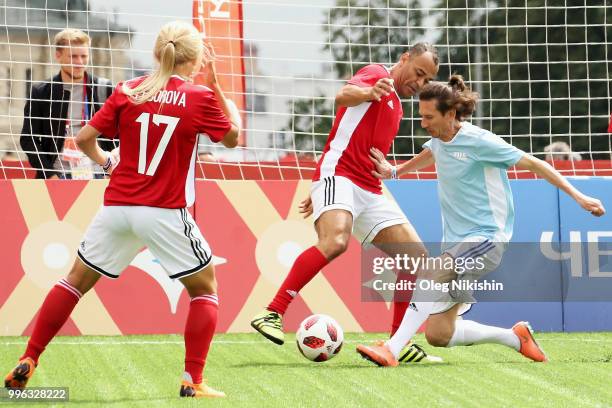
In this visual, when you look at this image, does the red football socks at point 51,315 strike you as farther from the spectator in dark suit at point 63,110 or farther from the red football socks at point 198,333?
the spectator in dark suit at point 63,110

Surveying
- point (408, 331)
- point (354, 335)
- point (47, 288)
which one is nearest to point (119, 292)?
point (47, 288)

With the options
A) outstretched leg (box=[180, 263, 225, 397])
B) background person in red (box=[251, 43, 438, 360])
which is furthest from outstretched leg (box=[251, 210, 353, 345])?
outstretched leg (box=[180, 263, 225, 397])

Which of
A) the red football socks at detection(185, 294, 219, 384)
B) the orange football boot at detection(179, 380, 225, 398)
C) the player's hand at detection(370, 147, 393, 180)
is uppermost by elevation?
the player's hand at detection(370, 147, 393, 180)

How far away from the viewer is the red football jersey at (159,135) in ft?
21.2

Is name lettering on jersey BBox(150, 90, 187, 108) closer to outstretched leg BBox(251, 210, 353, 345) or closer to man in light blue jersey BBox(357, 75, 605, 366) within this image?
outstretched leg BBox(251, 210, 353, 345)

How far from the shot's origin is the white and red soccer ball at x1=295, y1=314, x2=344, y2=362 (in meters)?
7.90

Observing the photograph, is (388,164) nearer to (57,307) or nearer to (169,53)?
(169,53)

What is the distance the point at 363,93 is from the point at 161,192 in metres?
2.06

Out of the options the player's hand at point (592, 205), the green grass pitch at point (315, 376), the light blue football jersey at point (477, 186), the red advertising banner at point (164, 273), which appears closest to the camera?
the green grass pitch at point (315, 376)

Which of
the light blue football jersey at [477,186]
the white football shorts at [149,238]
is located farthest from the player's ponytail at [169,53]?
the light blue football jersey at [477,186]

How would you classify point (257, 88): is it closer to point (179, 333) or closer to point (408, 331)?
point (179, 333)

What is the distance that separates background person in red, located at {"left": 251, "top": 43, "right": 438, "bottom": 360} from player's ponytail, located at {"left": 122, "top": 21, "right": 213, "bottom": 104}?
1802 mm

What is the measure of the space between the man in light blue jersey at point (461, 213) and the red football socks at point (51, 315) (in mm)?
2078

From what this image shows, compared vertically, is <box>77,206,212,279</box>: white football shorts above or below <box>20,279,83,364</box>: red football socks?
above
